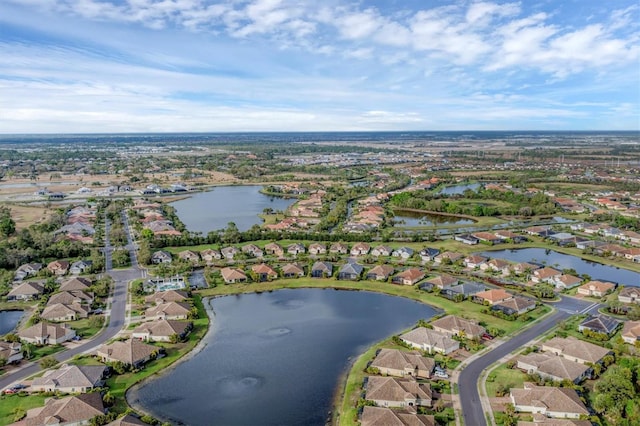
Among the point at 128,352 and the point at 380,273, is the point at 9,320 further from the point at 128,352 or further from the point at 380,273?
the point at 380,273

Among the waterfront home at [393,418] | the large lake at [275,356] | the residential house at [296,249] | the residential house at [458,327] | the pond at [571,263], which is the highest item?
the residential house at [296,249]

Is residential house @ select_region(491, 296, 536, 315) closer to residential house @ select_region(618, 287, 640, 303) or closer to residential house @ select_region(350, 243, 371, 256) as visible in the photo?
residential house @ select_region(618, 287, 640, 303)

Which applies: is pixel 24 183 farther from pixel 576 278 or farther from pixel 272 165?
pixel 576 278

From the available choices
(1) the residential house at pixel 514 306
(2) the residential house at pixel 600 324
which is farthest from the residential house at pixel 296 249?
(2) the residential house at pixel 600 324

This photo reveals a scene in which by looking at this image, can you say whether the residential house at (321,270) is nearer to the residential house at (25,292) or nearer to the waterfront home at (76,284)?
the waterfront home at (76,284)

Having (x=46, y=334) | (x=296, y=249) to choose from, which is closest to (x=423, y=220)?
(x=296, y=249)

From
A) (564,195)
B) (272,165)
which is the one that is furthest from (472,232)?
(272,165)
